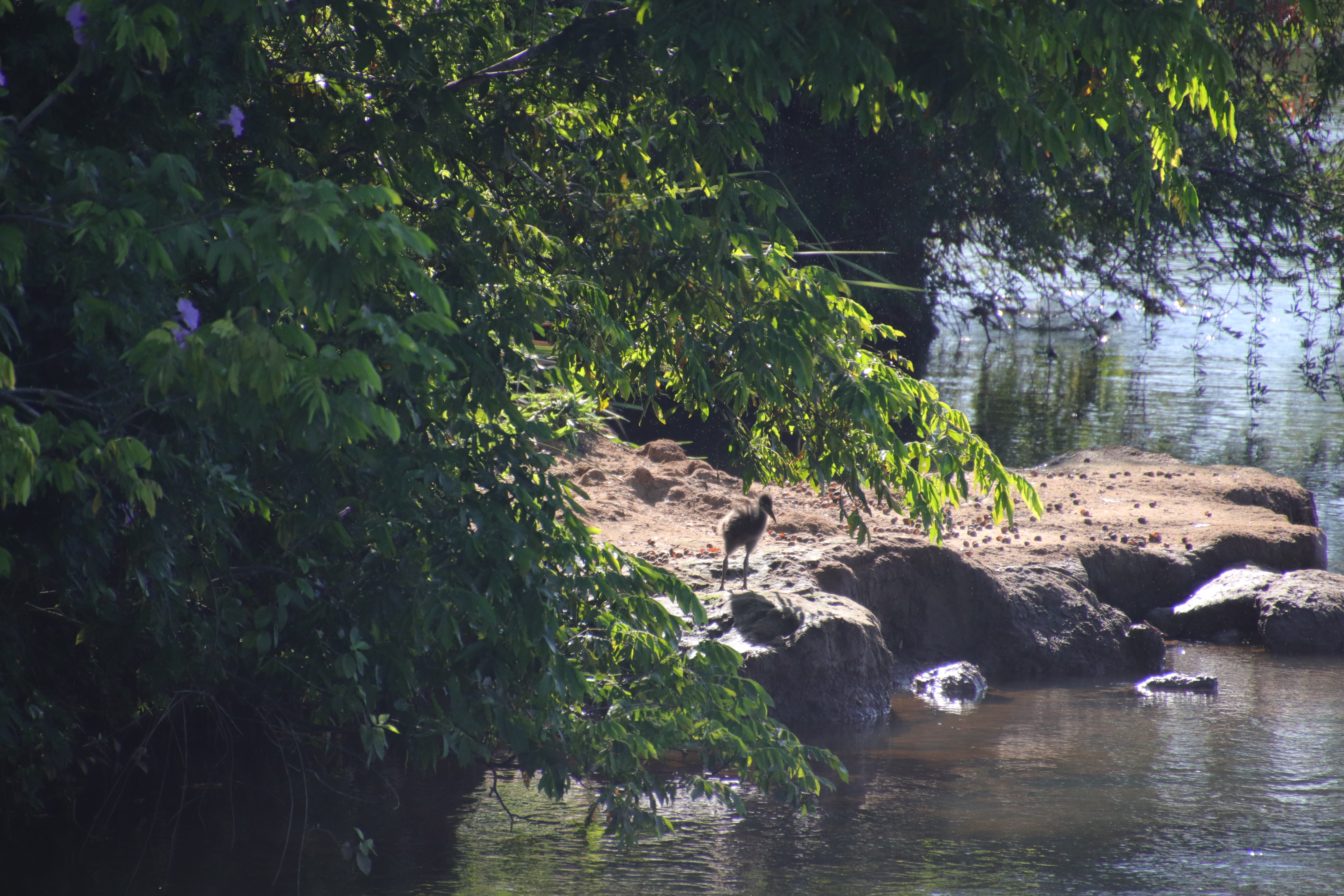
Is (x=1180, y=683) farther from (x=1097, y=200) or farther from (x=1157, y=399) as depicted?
(x=1157, y=399)

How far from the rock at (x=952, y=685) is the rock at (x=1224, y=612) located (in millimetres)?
2771

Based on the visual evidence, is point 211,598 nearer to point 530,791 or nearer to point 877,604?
point 530,791

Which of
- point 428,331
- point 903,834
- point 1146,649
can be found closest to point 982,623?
point 1146,649

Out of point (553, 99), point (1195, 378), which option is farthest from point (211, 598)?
point (1195, 378)

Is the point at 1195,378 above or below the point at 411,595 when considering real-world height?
above

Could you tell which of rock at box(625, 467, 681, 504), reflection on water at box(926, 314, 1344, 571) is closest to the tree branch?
rock at box(625, 467, 681, 504)

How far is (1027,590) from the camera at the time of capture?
10.6 m

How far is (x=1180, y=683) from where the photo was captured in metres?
9.77

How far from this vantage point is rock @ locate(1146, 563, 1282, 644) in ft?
37.1

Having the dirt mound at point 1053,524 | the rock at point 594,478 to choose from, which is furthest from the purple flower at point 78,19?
the rock at point 594,478

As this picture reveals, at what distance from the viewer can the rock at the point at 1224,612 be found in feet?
37.1

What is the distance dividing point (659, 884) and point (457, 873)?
3.35ft

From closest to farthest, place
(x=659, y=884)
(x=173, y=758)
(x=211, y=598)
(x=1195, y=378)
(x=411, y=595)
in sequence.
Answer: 1. (x=411, y=595)
2. (x=211, y=598)
3. (x=659, y=884)
4. (x=173, y=758)
5. (x=1195, y=378)

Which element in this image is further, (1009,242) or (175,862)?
(1009,242)
